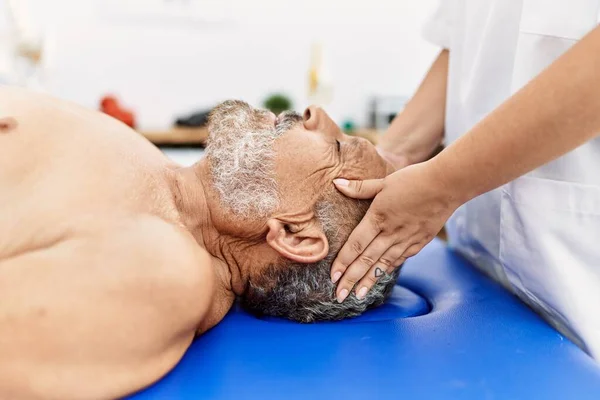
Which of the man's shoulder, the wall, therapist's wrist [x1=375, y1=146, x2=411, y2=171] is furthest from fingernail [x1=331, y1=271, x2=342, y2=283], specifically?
the wall

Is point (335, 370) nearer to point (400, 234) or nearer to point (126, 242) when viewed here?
point (400, 234)

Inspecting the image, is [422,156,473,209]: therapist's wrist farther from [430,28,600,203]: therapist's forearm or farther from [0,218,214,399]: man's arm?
[0,218,214,399]: man's arm

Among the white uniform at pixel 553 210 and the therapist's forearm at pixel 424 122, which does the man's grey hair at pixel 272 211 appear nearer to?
the white uniform at pixel 553 210

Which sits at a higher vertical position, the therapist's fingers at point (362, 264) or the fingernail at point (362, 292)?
the therapist's fingers at point (362, 264)

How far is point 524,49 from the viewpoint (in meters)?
1.08

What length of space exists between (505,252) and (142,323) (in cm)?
73

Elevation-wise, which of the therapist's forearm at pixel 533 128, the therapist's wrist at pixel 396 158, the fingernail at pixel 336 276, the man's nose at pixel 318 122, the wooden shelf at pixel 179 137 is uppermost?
the therapist's forearm at pixel 533 128

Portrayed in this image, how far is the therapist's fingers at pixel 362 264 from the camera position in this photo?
1.07 m

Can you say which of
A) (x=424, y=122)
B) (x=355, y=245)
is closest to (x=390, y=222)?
(x=355, y=245)

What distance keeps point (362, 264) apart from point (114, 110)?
2648 mm

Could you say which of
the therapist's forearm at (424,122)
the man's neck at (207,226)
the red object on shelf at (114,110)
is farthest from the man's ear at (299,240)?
the red object on shelf at (114,110)

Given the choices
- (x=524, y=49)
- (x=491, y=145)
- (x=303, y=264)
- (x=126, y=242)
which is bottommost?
(x=303, y=264)

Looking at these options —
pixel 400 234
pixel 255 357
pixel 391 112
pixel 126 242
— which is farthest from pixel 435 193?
pixel 391 112

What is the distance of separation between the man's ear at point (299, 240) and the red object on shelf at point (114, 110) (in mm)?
2483
